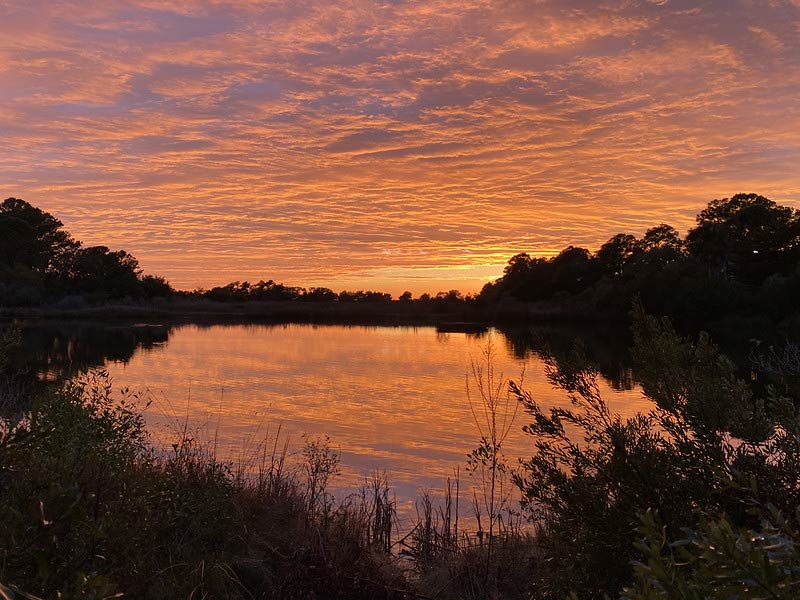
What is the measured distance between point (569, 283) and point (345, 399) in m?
76.6

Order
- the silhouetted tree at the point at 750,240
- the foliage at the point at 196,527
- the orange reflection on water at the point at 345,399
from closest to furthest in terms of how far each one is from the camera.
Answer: the foliage at the point at 196,527 < the orange reflection on water at the point at 345,399 < the silhouetted tree at the point at 750,240

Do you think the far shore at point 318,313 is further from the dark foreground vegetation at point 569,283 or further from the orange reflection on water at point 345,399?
the orange reflection on water at point 345,399

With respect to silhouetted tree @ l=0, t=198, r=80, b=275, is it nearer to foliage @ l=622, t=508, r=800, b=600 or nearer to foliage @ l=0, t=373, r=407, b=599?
foliage @ l=0, t=373, r=407, b=599

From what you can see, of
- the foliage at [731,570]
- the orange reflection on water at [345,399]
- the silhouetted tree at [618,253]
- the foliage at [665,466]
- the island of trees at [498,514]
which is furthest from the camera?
the silhouetted tree at [618,253]

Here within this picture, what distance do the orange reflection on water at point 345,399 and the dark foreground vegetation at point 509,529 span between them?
374 centimetres

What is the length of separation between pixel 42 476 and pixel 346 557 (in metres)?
4.37

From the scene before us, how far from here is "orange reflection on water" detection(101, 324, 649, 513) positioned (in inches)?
632

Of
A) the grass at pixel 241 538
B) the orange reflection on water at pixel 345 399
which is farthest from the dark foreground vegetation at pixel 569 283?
the grass at pixel 241 538

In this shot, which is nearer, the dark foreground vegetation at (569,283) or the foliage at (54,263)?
the dark foreground vegetation at (569,283)

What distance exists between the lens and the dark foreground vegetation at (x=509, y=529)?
6.81 ft

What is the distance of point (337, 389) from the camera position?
26875 millimetres

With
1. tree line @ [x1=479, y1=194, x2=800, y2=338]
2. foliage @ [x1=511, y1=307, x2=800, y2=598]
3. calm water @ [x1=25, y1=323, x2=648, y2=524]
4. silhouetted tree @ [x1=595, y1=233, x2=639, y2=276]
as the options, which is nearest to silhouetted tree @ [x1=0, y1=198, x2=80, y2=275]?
calm water @ [x1=25, y1=323, x2=648, y2=524]

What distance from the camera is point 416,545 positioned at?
9.30m

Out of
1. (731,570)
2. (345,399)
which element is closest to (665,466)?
(731,570)
